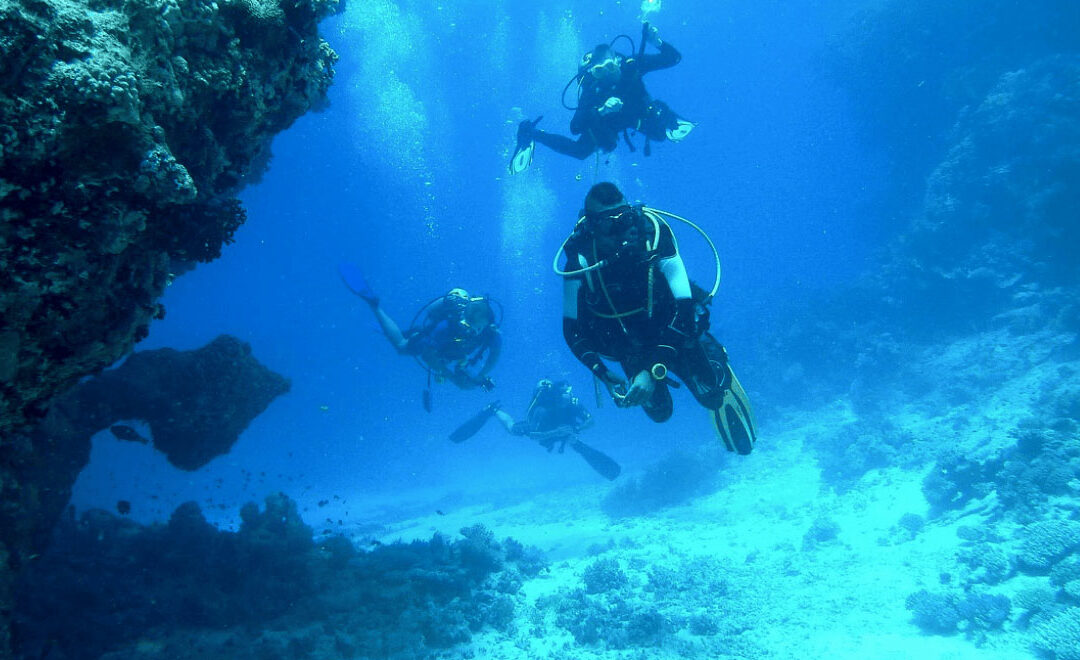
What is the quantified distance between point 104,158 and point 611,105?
933cm

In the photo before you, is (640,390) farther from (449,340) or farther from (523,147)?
(449,340)

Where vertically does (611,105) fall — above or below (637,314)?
above

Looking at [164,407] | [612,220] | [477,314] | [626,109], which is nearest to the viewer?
[612,220]

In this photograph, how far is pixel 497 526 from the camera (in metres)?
19.4

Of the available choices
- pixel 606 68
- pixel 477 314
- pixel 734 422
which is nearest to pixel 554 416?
pixel 477 314

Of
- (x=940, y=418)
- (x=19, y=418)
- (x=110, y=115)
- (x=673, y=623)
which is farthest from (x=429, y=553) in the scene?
(x=940, y=418)

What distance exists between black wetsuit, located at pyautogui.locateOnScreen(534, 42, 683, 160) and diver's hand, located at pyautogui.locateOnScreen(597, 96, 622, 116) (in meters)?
0.21

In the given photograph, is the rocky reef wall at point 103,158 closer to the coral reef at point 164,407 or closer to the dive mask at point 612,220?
the dive mask at point 612,220

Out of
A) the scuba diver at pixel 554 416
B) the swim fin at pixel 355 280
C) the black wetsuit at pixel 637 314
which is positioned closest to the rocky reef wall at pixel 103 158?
the black wetsuit at pixel 637 314

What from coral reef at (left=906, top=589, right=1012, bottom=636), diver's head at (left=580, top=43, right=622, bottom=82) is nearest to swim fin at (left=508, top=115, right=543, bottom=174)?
diver's head at (left=580, top=43, right=622, bottom=82)

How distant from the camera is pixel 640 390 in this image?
461 cm

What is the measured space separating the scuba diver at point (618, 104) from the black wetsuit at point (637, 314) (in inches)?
249

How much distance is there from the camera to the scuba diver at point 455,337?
14133mm

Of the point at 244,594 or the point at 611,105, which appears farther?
the point at 611,105
